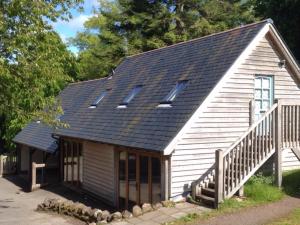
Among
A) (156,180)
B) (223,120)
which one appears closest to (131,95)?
(223,120)

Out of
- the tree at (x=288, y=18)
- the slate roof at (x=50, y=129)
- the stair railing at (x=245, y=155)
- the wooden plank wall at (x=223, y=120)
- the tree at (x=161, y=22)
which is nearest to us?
the stair railing at (x=245, y=155)

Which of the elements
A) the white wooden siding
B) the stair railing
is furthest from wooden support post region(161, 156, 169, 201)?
the white wooden siding

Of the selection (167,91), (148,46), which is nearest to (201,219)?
(167,91)

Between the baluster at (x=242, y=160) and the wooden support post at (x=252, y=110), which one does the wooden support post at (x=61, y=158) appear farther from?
the baluster at (x=242, y=160)

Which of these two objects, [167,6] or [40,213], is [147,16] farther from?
[40,213]

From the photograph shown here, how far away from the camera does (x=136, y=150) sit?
1642 centimetres

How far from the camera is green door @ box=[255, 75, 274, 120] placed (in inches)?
675

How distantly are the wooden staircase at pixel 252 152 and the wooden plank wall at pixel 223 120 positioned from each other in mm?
498

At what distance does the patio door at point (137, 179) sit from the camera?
1570 centimetres

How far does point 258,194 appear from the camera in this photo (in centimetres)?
1459

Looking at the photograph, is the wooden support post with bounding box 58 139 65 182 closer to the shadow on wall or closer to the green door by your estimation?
the shadow on wall

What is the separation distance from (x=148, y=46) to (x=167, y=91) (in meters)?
22.3

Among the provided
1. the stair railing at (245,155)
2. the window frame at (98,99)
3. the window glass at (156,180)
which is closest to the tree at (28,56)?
the window glass at (156,180)

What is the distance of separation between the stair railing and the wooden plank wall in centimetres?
121
